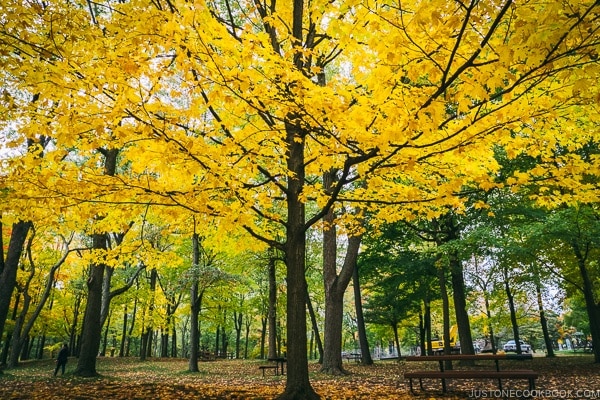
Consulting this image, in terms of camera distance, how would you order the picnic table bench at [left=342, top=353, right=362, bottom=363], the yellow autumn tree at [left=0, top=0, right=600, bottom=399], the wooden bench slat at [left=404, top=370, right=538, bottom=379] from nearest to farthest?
the yellow autumn tree at [left=0, top=0, right=600, bottom=399] < the wooden bench slat at [left=404, top=370, right=538, bottom=379] < the picnic table bench at [left=342, top=353, right=362, bottom=363]

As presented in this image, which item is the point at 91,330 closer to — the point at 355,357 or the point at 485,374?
the point at 485,374

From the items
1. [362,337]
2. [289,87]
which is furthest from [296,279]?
[362,337]

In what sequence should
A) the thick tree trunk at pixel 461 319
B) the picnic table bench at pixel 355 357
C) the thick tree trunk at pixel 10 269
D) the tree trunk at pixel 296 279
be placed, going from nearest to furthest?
the tree trunk at pixel 296 279
the thick tree trunk at pixel 10 269
the thick tree trunk at pixel 461 319
the picnic table bench at pixel 355 357

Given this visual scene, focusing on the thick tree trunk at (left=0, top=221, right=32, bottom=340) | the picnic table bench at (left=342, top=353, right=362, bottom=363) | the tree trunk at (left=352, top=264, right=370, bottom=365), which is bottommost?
the picnic table bench at (left=342, top=353, right=362, bottom=363)

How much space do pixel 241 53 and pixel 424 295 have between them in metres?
17.9

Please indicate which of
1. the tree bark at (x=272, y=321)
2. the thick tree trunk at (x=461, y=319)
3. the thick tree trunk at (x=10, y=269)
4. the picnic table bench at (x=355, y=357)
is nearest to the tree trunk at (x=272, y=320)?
the tree bark at (x=272, y=321)

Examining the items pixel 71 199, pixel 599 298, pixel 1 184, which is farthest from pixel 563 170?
pixel 599 298

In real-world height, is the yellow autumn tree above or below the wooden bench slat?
above

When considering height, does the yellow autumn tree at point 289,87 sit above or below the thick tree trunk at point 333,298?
above

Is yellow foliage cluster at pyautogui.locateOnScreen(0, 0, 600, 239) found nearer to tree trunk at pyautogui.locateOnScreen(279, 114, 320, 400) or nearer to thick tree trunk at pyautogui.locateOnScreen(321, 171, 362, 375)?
tree trunk at pyautogui.locateOnScreen(279, 114, 320, 400)

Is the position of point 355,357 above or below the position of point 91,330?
below

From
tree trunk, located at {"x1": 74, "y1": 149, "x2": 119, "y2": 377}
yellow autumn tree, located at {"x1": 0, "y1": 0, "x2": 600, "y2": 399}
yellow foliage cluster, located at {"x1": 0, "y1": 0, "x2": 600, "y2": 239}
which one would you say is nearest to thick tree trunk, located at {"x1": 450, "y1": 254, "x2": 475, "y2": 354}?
yellow foliage cluster, located at {"x1": 0, "y1": 0, "x2": 600, "y2": 239}

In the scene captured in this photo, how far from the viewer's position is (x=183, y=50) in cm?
345

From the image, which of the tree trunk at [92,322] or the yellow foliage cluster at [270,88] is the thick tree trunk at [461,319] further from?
the tree trunk at [92,322]
